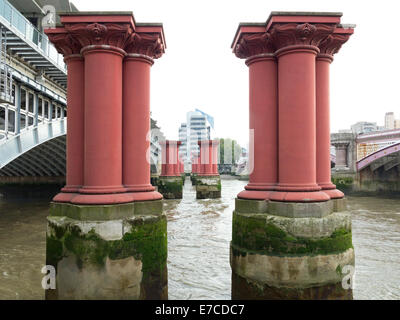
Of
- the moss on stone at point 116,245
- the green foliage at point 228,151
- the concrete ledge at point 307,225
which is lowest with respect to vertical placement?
the moss on stone at point 116,245

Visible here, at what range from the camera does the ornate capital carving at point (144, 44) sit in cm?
454

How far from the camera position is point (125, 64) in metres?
4.68

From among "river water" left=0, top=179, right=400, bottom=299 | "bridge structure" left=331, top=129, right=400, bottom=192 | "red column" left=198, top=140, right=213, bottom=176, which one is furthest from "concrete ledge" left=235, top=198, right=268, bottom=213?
"bridge structure" left=331, top=129, right=400, bottom=192

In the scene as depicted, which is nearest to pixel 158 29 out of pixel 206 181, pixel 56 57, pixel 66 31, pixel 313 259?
pixel 66 31

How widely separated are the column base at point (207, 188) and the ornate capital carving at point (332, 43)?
22.5 m

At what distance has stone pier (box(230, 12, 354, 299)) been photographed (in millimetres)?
4285

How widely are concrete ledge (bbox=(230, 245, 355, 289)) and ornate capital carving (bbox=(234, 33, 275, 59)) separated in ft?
9.83

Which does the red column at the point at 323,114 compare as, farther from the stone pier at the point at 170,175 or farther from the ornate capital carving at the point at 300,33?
the stone pier at the point at 170,175

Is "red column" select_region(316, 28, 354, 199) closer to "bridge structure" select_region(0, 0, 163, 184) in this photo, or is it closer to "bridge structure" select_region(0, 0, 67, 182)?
"bridge structure" select_region(0, 0, 163, 184)

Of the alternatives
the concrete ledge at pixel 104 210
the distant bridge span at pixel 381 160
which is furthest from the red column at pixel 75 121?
the distant bridge span at pixel 381 160
